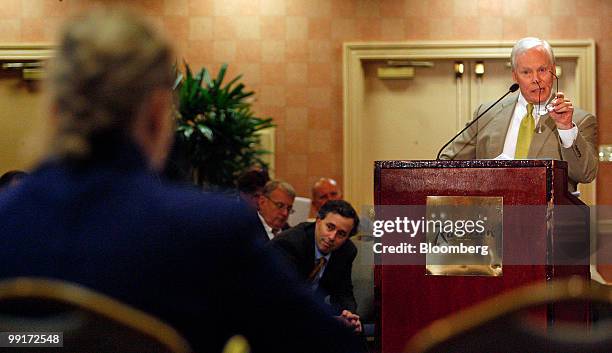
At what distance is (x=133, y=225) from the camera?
4.04 ft

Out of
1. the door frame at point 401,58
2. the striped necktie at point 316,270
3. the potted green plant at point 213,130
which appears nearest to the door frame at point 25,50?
the potted green plant at point 213,130

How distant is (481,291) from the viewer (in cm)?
294

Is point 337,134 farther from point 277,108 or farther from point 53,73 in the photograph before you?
point 53,73

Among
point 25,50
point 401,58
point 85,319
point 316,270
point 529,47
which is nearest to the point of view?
point 85,319

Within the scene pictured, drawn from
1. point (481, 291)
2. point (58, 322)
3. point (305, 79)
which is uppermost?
point (305, 79)

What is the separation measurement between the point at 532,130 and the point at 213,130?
372 centimetres

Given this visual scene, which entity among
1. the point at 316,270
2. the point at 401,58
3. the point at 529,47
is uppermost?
the point at 401,58

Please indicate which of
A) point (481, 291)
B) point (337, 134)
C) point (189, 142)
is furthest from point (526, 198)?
point (337, 134)

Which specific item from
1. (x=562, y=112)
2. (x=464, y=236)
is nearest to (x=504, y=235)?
(x=464, y=236)

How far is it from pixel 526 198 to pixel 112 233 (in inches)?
76.0

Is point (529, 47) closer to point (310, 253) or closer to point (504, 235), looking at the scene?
point (504, 235)

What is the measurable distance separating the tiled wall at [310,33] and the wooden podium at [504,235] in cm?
481

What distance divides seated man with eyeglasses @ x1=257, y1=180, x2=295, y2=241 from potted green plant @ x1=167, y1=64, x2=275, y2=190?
2.94 ft

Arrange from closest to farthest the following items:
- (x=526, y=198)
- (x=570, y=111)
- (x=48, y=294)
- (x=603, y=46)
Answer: (x=48, y=294), (x=526, y=198), (x=570, y=111), (x=603, y=46)
